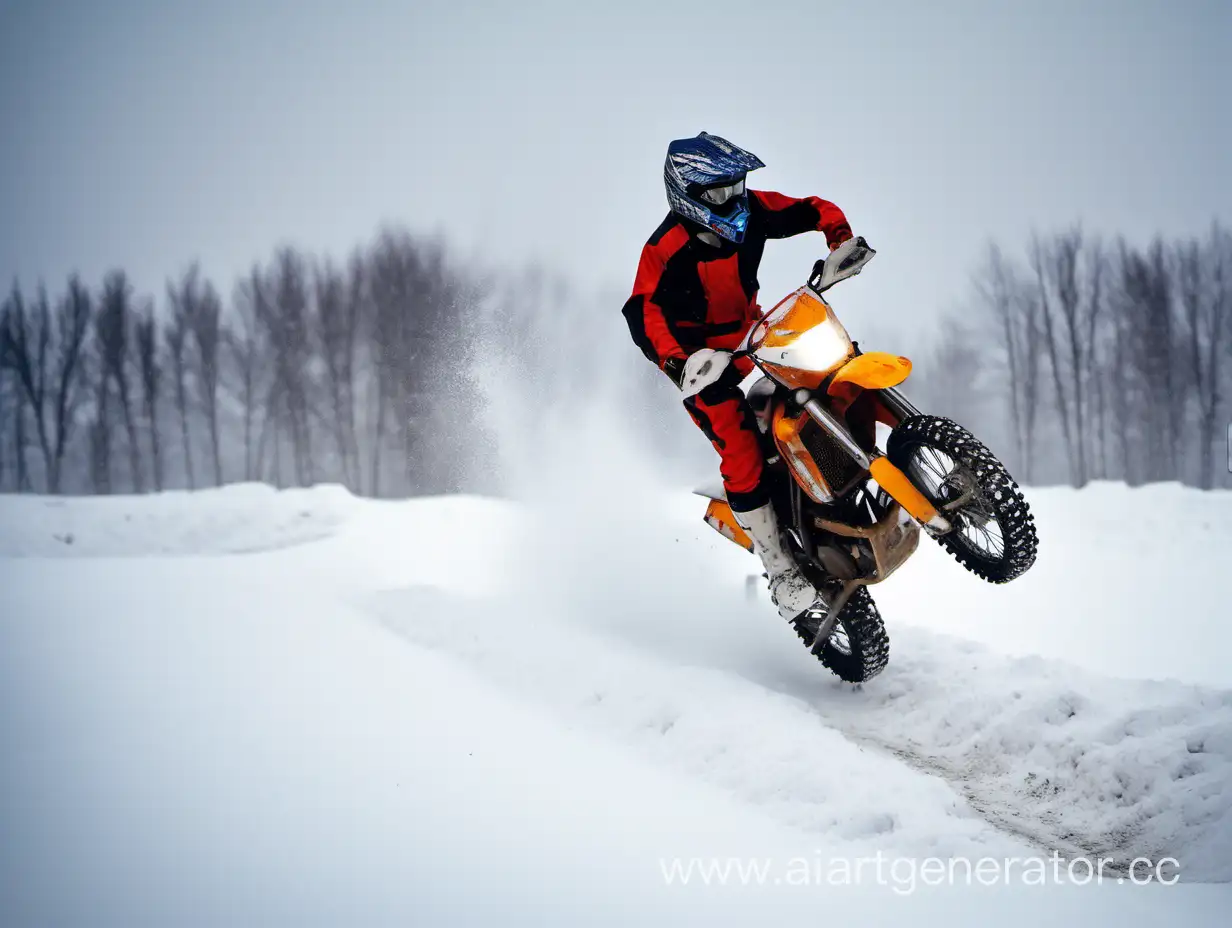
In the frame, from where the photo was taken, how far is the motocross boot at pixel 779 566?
4781 mm

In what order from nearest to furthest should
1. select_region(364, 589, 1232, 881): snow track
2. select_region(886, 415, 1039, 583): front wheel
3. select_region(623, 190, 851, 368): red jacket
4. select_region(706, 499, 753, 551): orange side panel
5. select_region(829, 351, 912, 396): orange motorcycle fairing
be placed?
select_region(364, 589, 1232, 881): snow track < select_region(886, 415, 1039, 583): front wheel < select_region(829, 351, 912, 396): orange motorcycle fairing < select_region(623, 190, 851, 368): red jacket < select_region(706, 499, 753, 551): orange side panel

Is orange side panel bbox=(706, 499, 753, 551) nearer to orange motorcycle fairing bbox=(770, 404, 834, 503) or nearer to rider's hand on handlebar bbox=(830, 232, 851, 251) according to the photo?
orange motorcycle fairing bbox=(770, 404, 834, 503)

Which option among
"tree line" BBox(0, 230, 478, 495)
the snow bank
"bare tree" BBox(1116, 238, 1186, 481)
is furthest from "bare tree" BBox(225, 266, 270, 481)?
"bare tree" BBox(1116, 238, 1186, 481)

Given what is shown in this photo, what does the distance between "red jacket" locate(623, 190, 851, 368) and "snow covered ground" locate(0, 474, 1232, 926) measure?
2.06 metres

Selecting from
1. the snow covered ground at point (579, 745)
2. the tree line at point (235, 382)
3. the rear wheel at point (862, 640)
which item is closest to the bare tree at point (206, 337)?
the tree line at point (235, 382)

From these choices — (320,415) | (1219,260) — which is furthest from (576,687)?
(1219,260)

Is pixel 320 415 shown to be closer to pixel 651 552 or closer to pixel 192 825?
→ pixel 651 552

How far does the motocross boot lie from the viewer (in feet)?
15.7

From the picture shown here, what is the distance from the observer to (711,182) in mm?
4410

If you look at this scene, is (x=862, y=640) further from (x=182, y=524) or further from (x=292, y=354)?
(x=292, y=354)

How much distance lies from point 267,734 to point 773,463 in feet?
10.3

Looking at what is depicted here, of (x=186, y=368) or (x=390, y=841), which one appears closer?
(x=390, y=841)

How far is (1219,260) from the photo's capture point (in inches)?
1233

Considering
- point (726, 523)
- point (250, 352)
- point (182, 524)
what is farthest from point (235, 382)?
point (726, 523)
